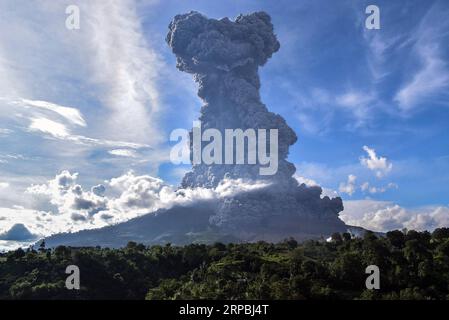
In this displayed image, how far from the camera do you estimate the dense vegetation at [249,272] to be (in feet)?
285

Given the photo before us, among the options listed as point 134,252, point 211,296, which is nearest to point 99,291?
point 134,252

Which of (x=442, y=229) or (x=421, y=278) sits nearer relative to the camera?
(x=421, y=278)

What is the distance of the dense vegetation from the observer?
86.8m

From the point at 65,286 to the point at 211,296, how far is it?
5055cm

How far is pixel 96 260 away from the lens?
137375mm

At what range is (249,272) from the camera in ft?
354

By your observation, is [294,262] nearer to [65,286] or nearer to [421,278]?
[421,278]

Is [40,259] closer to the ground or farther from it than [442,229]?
closer to the ground
